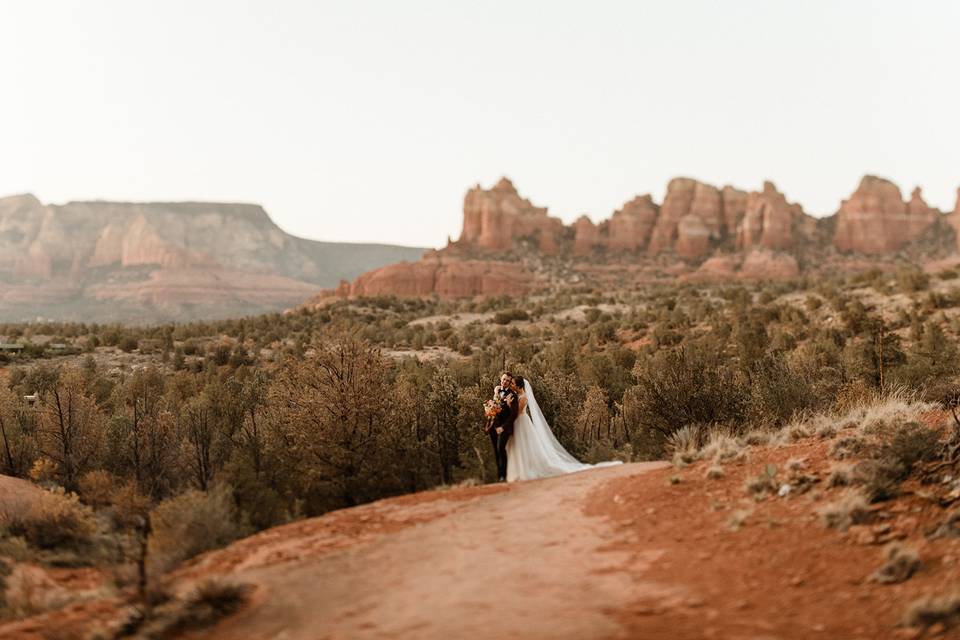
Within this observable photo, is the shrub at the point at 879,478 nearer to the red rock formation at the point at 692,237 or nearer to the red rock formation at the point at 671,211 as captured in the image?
the red rock formation at the point at 692,237

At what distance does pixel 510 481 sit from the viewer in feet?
36.4

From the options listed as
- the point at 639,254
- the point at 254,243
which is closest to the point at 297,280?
the point at 254,243

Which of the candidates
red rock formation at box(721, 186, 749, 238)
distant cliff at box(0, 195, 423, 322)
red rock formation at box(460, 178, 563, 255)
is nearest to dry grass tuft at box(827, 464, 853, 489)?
red rock formation at box(460, 178, 563, 255)

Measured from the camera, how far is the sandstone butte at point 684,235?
96.9 meters

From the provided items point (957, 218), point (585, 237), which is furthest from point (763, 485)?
point (957, 218)

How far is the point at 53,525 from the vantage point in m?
9.49

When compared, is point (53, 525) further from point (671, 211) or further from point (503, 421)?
point (671, 211)

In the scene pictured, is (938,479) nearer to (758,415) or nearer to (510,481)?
(510,481)

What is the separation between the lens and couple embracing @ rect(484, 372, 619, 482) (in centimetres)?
1133

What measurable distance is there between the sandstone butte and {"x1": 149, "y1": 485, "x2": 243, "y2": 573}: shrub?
8444 centimetres

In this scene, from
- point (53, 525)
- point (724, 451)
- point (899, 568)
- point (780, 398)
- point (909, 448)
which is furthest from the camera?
point (780, 398)

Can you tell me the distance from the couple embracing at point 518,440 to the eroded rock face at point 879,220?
107970 millimetres

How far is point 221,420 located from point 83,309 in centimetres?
12630

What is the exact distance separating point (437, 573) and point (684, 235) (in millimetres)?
107513
